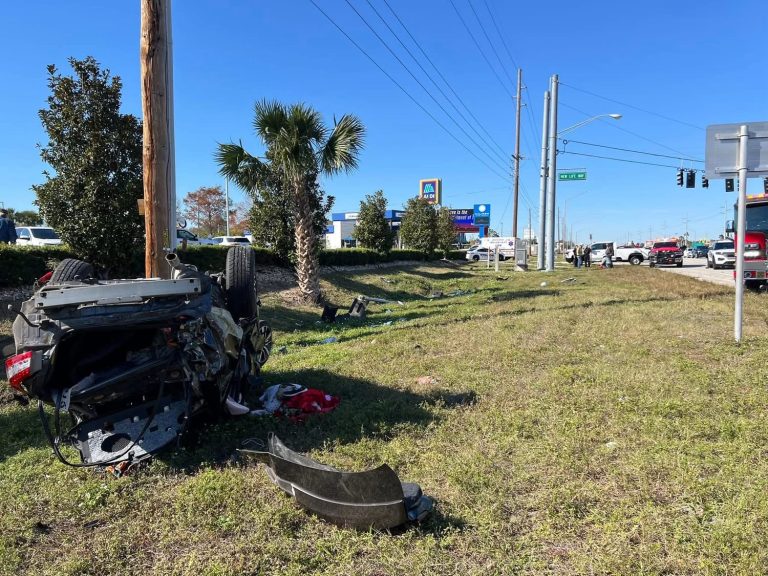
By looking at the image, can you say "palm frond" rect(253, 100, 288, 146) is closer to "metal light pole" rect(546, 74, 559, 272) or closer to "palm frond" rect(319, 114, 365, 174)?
"palm frond" rect(319, 114, 365, 174)

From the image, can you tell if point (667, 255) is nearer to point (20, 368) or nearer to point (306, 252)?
point (306, 252)

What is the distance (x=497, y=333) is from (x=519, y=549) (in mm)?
5803

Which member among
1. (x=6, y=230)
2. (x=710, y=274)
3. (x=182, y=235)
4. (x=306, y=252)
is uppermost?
(x=6, y=230)

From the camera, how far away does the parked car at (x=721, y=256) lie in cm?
2886


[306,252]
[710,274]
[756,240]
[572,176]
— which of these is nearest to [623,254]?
[572,176]

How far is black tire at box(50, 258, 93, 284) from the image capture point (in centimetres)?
439

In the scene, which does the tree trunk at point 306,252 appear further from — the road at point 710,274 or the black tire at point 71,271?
the road at point 710,274

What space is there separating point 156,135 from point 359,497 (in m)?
5.36

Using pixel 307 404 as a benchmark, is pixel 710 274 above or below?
above

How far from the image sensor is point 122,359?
146 inches

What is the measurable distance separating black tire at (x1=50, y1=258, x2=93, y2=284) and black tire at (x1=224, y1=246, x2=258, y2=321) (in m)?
1.21

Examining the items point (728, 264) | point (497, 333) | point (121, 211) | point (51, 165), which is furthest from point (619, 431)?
point (728, 264)

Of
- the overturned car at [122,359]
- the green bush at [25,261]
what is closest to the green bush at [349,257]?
the green bush at [25,261]

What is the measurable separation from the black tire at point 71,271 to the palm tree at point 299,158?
28.5ft
